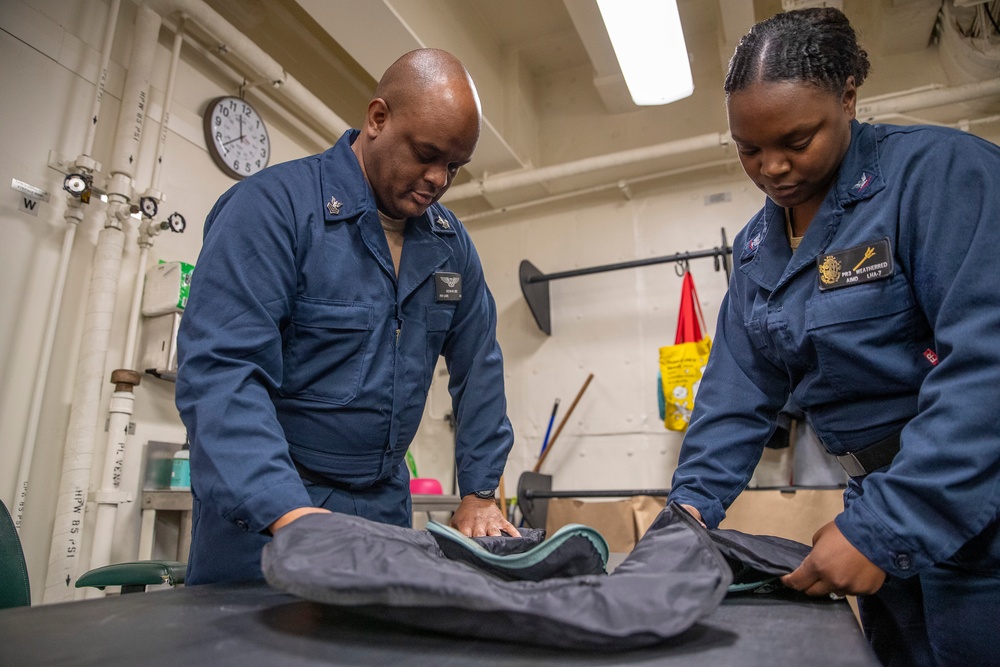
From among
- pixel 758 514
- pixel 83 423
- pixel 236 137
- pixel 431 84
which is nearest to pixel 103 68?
pixel 236 137

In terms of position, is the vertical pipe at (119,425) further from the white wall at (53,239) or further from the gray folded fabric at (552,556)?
the gray folded fabric at (552,556)

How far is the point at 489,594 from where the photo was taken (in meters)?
0.53

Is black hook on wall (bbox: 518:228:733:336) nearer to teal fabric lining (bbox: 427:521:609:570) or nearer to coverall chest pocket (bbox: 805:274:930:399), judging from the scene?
coverall chest pocket (bbox: 805:274:930:399)

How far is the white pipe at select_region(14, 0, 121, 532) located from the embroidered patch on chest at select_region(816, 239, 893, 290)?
225cm

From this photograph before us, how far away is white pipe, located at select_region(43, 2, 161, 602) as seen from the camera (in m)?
2.09

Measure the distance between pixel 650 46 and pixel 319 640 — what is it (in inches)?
106

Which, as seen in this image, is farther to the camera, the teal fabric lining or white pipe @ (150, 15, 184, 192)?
white pipe @ (150, 15, 184, 192)

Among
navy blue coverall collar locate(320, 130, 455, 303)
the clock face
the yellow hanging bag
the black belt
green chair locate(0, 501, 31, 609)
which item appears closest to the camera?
the black belt

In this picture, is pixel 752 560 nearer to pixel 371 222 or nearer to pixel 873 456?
pixel 873 456

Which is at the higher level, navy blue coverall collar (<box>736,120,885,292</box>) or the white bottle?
navy blue coverall collar (<box>736,120,885,292</box>)

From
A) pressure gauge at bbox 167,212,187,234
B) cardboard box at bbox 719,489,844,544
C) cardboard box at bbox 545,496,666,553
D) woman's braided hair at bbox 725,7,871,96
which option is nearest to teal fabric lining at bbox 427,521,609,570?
woman's braided hair at bbox 725,7,871,96

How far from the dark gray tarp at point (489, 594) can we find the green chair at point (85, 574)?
2.49 ft

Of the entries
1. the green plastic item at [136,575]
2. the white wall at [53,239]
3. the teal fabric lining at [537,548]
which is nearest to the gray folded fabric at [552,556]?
the teal fabric lining at [537,548]

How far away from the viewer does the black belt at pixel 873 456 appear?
35.9 inches
